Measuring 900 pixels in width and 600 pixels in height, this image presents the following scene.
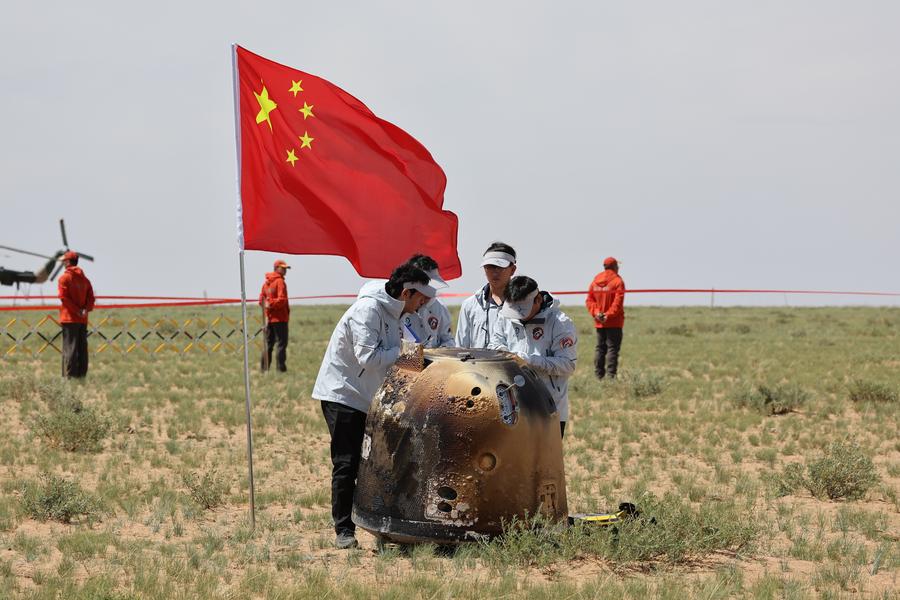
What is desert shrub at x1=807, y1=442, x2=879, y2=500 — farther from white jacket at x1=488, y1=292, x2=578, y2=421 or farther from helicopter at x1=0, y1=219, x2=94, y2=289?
helicopter at x1=0, y1=219, x2=94, y2=289

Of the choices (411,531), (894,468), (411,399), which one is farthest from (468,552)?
(894,468)

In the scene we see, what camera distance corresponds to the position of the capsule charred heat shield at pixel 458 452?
21.3 feet

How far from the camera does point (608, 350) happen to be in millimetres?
18703

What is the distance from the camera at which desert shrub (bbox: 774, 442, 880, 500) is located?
952 cm

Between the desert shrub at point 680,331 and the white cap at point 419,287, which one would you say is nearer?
the white cap at point 419,287

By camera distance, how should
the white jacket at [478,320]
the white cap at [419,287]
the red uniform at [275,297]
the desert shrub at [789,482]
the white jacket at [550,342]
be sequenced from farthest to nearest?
the red uniform at [275,297]
the desert shrub at [789,482]
the white jacket at [478,320]
the white jacket at [550,342]
the white cap at [419,287]

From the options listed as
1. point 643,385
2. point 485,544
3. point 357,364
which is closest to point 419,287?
point 357,364

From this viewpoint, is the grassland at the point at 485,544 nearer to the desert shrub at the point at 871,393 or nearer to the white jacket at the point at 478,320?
the desert shrub at the point at 871,393

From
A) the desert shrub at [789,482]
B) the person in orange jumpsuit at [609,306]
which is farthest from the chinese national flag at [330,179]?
the person in orange jumpsuit at [609,306]

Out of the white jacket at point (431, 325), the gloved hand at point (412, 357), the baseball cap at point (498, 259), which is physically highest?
the baseball cap at point (498, 259)

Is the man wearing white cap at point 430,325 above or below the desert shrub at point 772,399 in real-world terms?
above

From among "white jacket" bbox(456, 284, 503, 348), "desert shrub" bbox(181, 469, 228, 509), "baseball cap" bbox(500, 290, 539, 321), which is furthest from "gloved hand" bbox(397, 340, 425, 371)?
"desert shrub" bbox(181, 469, 228, 509)

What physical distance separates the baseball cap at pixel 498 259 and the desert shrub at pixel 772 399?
881 centimetres

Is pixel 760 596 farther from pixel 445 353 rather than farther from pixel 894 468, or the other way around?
pixel 894 468
